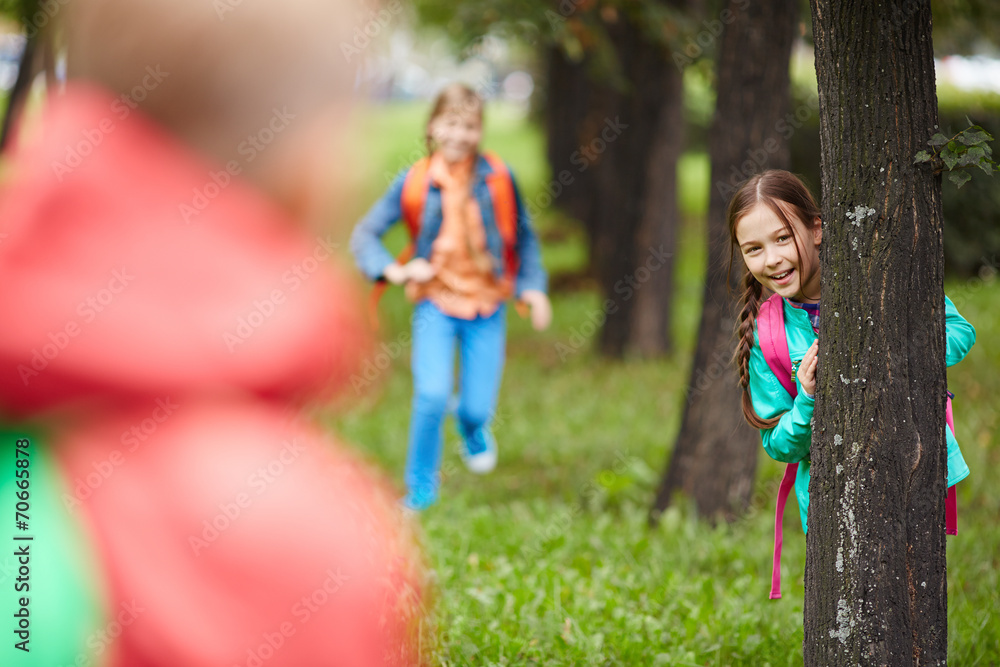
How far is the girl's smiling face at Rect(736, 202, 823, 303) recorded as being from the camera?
90.1 inches

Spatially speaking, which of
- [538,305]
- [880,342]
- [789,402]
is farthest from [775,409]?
[538,305]

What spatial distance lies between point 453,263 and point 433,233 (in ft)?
0.63

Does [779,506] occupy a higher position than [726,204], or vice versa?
[726,204]

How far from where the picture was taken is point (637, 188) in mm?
9430

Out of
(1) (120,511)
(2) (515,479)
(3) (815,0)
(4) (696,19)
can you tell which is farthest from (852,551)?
(4) (696,19)

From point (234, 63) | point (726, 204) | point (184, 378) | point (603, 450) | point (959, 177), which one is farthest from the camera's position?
point (603, 450)

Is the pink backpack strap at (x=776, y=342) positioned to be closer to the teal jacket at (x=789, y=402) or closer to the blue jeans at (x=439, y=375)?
the teal jacket at (x=789, y=402)

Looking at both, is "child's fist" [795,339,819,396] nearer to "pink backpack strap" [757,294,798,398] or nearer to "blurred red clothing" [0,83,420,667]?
"pink backpack strap" [757,294,798,398]

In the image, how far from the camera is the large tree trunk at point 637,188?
9086mm

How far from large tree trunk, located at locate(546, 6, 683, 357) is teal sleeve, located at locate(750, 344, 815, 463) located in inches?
263

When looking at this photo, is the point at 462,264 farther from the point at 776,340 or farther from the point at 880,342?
the point at 880,342

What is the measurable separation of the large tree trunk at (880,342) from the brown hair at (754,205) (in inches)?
5.5

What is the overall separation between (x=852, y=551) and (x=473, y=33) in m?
4.36

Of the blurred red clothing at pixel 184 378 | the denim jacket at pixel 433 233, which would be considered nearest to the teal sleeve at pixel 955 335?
the blurred red clothing at pixel 184 378
